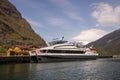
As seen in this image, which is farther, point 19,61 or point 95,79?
point 19,61

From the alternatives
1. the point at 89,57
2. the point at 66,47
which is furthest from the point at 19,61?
the point at 89,57

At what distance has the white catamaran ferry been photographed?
99750 mm

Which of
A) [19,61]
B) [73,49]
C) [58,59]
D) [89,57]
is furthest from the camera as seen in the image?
[89,57]

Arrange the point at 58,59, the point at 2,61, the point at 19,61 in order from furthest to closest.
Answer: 1. the point at 58,59
2. the point at 19,61
3. the point at 2,61

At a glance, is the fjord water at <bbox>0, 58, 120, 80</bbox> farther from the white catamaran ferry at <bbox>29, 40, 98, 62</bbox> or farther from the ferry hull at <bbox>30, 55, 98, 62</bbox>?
the white catamaran ferry at <bbox>29, 40, 98, 62</bbox>

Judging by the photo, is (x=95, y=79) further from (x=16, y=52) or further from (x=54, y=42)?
(x=16, y=52)

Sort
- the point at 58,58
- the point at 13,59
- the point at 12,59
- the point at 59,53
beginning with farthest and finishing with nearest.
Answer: the point at 59,53 → the point at 58,58 → the point at 13,59 → the point at 12,59

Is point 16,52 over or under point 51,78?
over

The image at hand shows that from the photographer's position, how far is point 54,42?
369 feet

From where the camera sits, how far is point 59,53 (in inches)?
4136

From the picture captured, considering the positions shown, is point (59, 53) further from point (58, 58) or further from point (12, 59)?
point (12, 59)

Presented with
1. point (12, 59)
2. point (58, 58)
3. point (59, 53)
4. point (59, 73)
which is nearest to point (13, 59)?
point (12, 59)

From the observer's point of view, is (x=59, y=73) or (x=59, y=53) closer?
(x=59, y=73)

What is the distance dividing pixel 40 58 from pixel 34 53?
13.9ft
